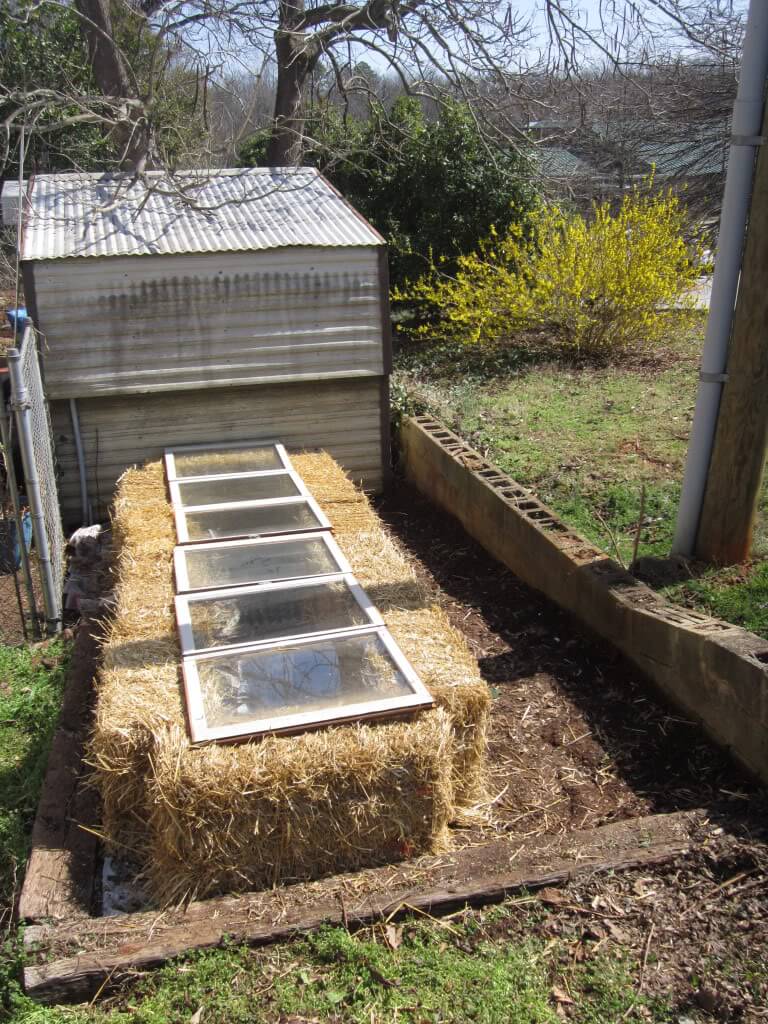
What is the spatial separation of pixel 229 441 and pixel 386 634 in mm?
4139

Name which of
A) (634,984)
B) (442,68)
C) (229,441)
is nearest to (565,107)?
(442,68)

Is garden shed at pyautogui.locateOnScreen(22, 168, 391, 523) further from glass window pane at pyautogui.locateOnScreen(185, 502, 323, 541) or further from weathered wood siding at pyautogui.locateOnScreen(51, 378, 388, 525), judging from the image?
glass window pane at pyautogui.locateOnScreen(185, 502, 323, 541)

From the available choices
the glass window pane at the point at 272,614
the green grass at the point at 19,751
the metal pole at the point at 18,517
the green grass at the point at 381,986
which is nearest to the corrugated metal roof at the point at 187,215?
the metal pole at the point at 18,517

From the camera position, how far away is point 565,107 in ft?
41.7

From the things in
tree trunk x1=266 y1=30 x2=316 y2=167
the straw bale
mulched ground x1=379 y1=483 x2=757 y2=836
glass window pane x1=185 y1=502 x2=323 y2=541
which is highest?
tree trunk x1=266 y1=30 x2=316 y2=167

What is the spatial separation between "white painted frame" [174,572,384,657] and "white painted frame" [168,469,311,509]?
1.56m

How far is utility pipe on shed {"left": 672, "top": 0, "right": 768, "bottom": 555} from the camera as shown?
15.1 ft

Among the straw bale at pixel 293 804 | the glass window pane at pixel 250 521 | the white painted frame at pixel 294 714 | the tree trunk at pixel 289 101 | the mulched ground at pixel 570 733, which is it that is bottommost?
the mulched ground at pixel 570 733

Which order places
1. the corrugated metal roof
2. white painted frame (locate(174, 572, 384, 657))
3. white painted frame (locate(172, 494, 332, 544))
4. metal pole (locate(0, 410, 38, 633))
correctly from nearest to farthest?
white painted frame (locate(174, 572, 384, 657))
metal pole (locate(0, 410, 38, 633))
white painted frame (locate(172, 494, 332, 544))
the corrugated metal roof

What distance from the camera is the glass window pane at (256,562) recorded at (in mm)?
5055

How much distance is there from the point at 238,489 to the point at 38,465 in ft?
4.78

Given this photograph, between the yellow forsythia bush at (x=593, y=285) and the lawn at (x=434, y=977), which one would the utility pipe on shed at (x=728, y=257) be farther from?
the yellow forsythia bush at (x=593, y=285)

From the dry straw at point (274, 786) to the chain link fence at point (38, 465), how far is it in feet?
6.04

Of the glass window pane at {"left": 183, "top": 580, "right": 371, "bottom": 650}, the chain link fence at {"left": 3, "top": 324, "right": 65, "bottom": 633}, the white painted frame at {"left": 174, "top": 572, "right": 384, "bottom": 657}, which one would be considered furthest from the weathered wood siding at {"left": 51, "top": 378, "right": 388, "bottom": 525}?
the glass window pane at {"left": 183, "top": 580, "right": 371, "bottom": 650}
